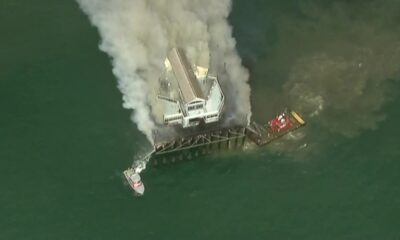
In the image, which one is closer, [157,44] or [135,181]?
[135,181]

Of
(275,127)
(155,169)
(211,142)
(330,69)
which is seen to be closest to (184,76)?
(211,142)

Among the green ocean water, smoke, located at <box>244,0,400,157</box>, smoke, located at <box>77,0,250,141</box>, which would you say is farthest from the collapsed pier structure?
smoke, located at <box>244,0,400,157</box>

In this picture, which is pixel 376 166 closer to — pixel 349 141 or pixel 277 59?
pixel 349 141

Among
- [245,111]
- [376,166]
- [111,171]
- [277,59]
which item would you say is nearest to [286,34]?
[277,59]

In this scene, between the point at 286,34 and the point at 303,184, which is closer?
the point at 303,184

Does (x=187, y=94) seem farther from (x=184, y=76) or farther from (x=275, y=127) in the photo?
(x=275, y=127)

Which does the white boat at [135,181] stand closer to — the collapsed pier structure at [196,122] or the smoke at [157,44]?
the collapsed pier structure at [196,122]

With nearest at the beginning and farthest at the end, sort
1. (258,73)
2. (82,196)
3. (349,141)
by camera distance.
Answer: (82,196) → (349,141) → (258,73)
